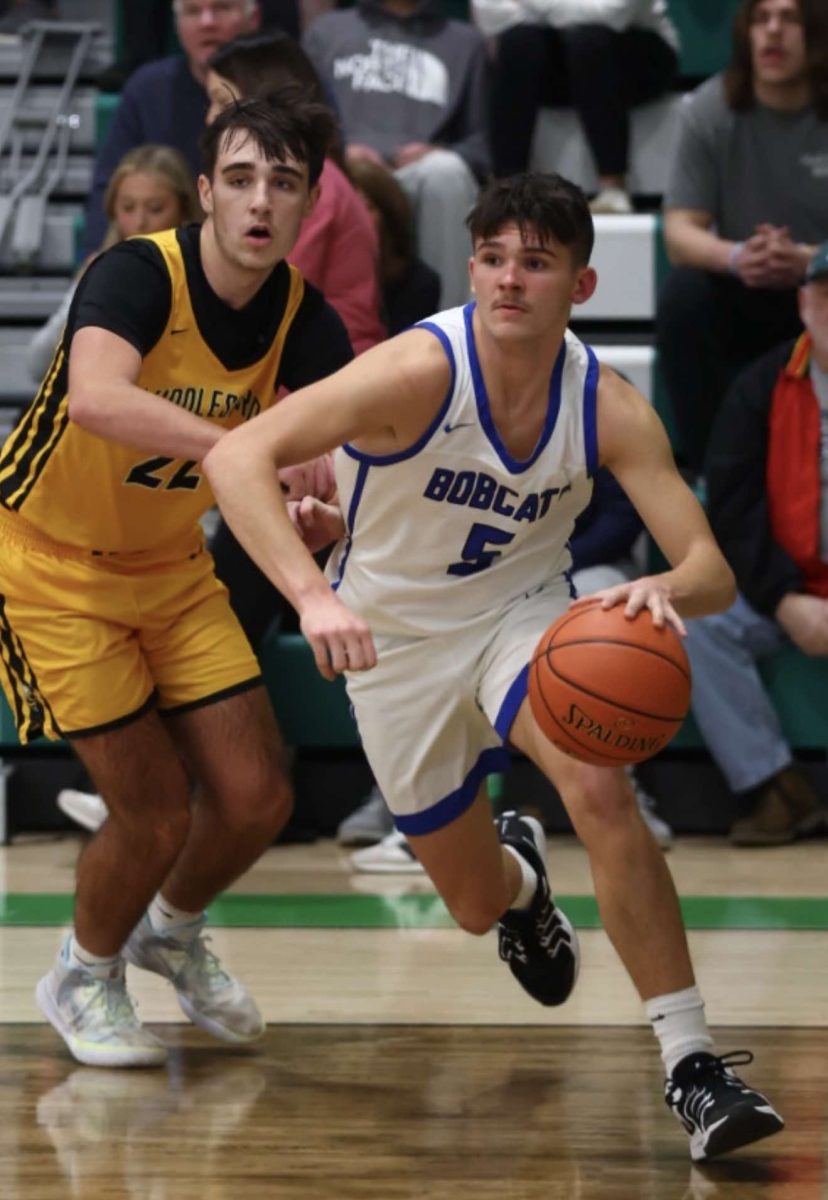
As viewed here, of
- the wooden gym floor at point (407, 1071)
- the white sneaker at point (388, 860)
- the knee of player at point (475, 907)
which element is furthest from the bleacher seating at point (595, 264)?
the knee of player at point (475, 907)

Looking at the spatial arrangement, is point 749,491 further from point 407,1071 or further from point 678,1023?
point 678,1023

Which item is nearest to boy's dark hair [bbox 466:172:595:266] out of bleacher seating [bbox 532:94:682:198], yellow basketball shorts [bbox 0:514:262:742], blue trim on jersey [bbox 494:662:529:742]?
blue trim on jersey [bbox 494:662:529:742]

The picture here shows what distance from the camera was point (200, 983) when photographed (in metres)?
3.88

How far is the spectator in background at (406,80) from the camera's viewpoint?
677cm

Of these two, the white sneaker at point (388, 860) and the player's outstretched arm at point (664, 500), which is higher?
the player's outstretched arm at point (664, 500)

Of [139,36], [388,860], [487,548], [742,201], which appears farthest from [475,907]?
[139,36]

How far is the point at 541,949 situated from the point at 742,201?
3184 mm

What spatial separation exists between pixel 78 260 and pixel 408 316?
1607mm

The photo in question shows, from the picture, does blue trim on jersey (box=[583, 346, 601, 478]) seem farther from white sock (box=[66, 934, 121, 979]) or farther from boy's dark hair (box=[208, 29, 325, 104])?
boy's dark hair (box=[208, 29, 325, 104])

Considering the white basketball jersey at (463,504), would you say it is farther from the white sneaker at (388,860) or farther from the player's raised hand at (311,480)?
the white sneaker at (388,860)

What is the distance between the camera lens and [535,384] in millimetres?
3391

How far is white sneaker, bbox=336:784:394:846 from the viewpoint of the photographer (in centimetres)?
570

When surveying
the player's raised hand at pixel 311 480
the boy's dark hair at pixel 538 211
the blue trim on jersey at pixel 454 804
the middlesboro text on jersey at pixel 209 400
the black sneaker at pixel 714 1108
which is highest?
the boy's dark hair at pixel 538 211

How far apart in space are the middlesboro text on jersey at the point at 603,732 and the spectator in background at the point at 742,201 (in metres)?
3.18
